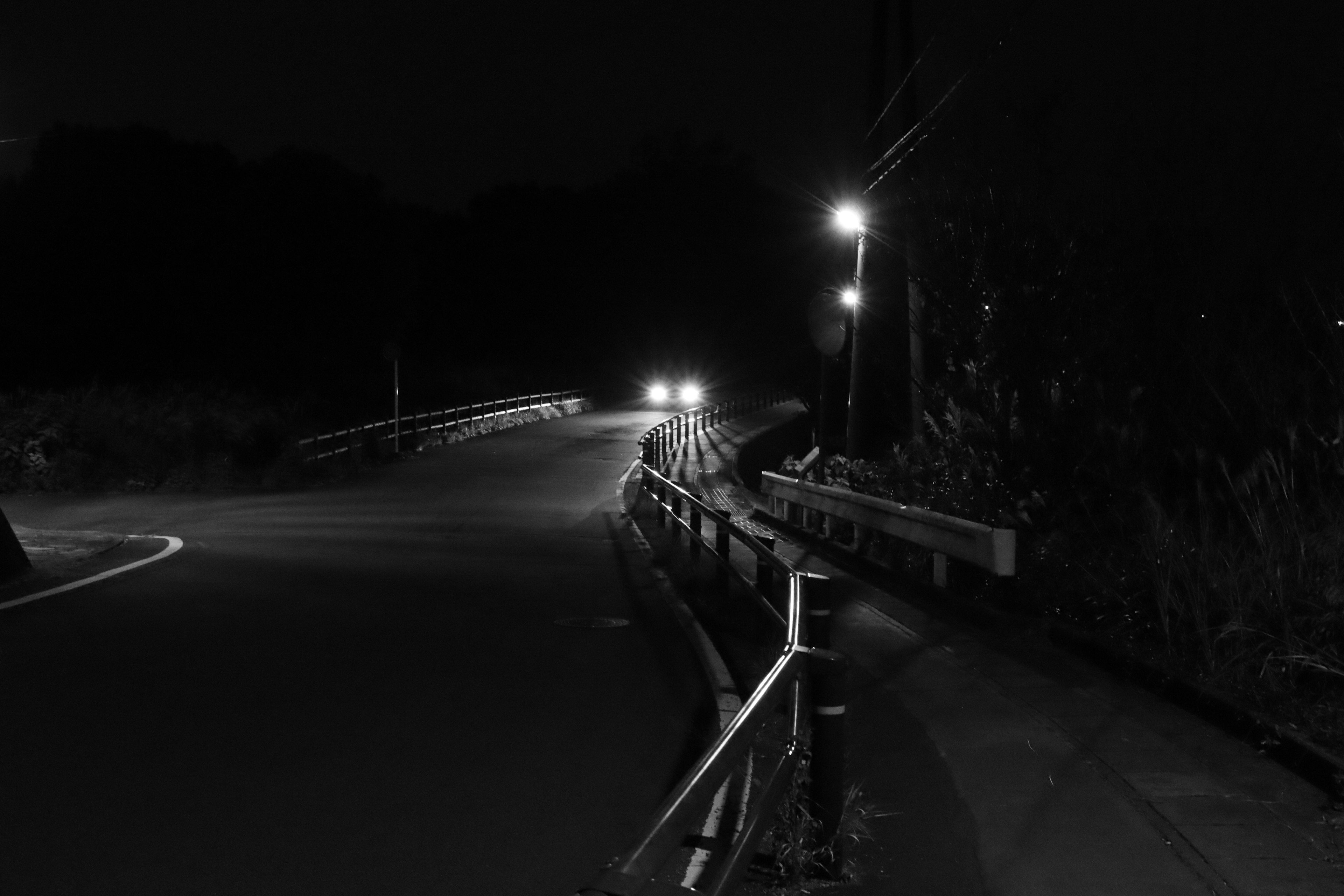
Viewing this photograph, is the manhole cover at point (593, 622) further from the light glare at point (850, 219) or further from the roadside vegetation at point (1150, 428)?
the light glare at point (850, 219)

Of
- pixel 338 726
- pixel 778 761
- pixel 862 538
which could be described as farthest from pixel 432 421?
pixel 778 761

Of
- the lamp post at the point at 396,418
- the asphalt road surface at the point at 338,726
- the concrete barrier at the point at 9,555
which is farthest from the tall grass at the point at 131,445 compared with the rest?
the concrete barrier at the point at 9,555

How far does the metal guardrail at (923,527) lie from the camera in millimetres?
11625

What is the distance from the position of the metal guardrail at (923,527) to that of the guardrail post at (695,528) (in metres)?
1.98

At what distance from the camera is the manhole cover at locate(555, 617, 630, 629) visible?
40.0ft

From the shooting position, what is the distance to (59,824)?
6.07 meters

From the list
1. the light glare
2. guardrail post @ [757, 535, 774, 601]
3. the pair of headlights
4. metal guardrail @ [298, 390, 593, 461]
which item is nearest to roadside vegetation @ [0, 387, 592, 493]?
metal guardrail @ [298, 390, 593, 461]

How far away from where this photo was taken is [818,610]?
19.6 ft

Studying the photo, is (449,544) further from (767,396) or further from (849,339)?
(767,396)

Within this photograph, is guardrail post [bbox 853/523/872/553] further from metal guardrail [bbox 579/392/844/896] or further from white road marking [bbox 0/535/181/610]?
white road marking [bbox 0/535/181/610]

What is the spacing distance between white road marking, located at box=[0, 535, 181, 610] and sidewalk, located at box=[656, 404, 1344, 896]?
25.9 feet

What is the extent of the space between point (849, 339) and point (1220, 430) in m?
28.5

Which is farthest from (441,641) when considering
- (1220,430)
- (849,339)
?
(849,339)

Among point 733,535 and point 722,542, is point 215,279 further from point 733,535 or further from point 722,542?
point 722,542
